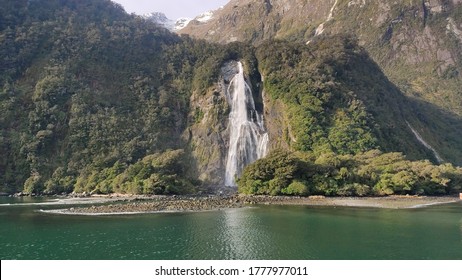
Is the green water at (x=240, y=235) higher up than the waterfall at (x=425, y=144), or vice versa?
the waterfall at (x=425, y=144)

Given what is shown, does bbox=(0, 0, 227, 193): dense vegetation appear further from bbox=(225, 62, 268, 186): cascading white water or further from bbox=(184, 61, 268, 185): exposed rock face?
bbox=(225, 62, 268, 186): cascading white water

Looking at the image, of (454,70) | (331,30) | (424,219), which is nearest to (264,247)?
(424,219)

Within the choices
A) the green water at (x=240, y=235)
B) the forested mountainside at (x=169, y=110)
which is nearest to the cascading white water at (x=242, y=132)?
the forested mountainside at (x=169, y=110)

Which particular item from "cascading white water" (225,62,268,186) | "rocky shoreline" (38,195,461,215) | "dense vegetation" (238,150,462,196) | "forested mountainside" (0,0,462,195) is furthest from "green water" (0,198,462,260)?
"cascading white water" (225,62,268,186)

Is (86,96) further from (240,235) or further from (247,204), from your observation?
(240,235)

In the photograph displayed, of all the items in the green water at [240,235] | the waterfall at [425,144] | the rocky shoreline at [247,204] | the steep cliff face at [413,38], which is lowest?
the green water at [240,235]

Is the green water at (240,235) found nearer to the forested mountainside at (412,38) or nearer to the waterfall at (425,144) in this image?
the waterfall at (425,144)
